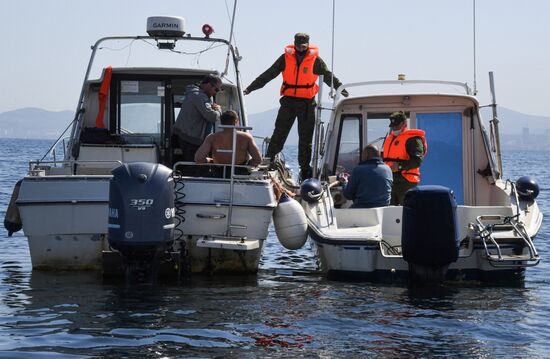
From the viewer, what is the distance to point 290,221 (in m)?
10.5

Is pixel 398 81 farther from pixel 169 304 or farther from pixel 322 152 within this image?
pixel 169 304

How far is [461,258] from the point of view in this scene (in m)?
9.99

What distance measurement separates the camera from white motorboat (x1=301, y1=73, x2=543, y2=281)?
30.8ft

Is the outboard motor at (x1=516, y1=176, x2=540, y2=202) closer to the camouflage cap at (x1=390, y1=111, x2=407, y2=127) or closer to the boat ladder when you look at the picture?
the boat ladder

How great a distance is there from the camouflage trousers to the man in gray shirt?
2074 millimetres

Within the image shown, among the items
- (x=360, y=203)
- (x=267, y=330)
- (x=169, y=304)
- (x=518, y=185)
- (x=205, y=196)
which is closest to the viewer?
(x=267, y=330)

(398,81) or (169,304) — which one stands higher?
(398,81)

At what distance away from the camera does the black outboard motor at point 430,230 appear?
9.26 meters

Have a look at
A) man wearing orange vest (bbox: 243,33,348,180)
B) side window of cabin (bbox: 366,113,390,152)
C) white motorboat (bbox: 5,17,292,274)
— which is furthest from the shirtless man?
man wearing orange vest (bbox: 243,33,348,180)

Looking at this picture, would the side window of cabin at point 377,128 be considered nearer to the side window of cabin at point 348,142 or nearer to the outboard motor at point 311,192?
the side window of cabin at point 348,142

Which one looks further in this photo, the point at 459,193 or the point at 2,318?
the point at 459,193

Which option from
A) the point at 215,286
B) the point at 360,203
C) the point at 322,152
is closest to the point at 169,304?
the point at 215,286

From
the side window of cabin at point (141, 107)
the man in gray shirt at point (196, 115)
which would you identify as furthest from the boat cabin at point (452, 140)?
the side window of cabin at point (141, 107)

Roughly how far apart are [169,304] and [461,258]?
2.93 m
